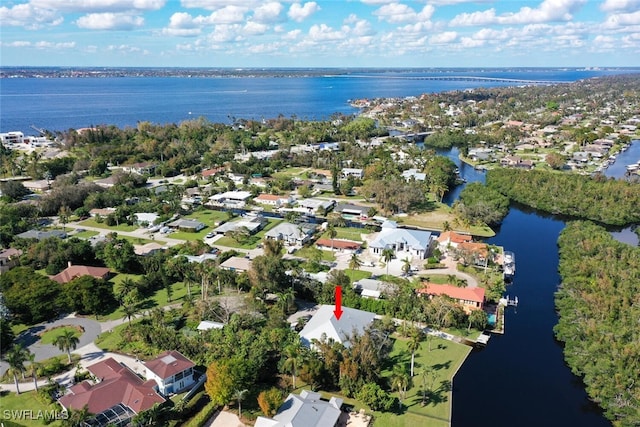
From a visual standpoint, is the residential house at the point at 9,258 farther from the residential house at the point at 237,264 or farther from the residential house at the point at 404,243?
the residential house at the point at 404,243

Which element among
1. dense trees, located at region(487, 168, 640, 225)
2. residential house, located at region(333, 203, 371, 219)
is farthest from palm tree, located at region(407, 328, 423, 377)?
dense trees, located at region(487, 168, 640, 225)

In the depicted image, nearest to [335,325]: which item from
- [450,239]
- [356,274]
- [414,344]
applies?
[414,344]

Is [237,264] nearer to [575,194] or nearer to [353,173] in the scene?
[353,173]

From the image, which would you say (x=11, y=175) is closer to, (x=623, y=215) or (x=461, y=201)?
(x=461, y=201)

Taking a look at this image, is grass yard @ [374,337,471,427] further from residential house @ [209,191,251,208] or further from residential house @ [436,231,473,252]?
residential house @ [209,191,251,208]

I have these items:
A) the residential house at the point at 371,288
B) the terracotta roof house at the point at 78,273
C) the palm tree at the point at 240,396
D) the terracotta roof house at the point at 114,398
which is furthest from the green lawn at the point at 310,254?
the terracotta roof house at the point at 114,398
